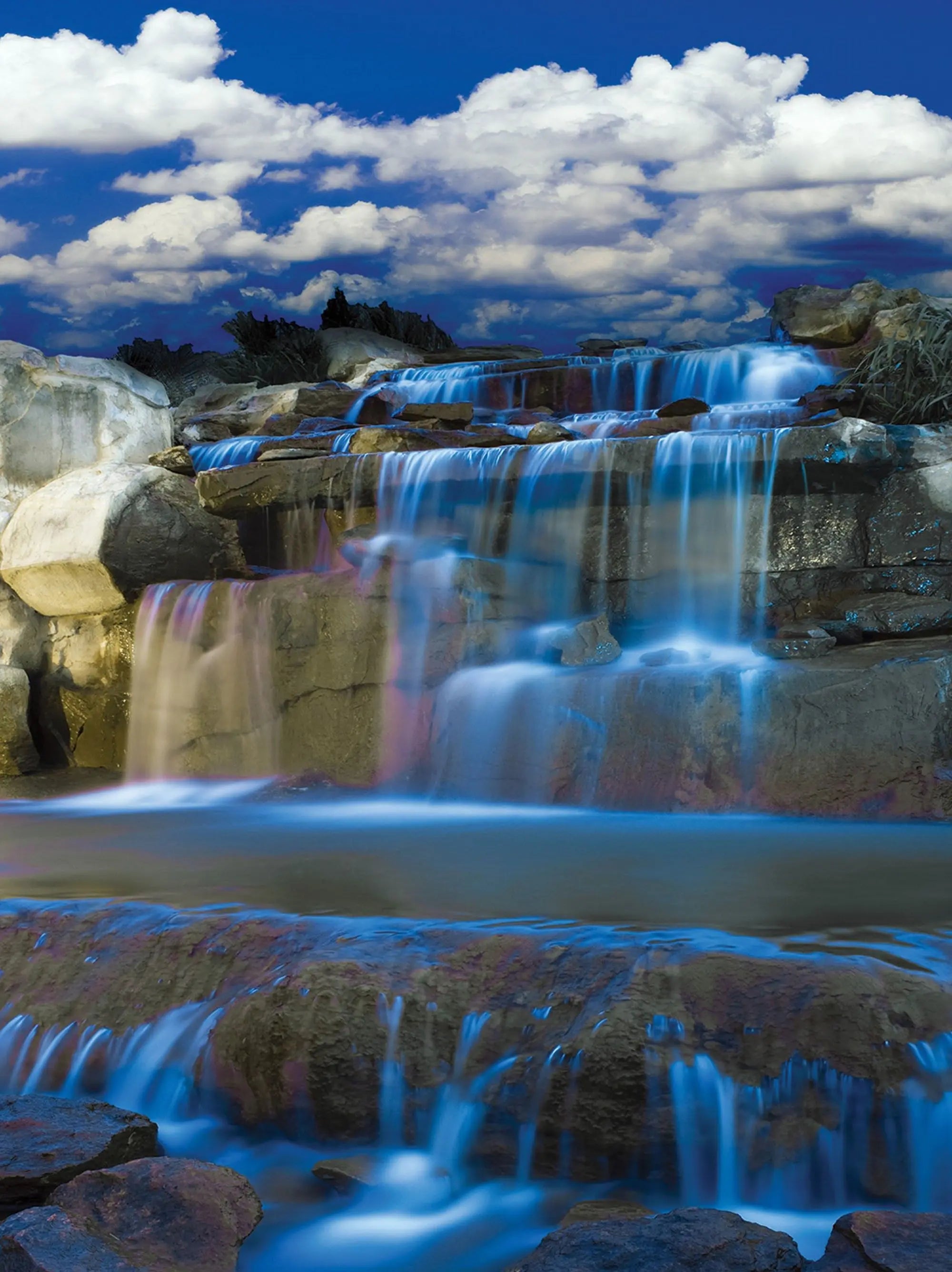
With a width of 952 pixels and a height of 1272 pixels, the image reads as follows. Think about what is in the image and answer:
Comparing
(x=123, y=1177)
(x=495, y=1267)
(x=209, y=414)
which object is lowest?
(x=495, y=1267)

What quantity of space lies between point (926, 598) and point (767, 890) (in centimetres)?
304

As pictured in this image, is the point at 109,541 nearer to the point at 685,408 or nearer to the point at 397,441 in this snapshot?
the point at 397,441

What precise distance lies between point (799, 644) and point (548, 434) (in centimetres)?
288

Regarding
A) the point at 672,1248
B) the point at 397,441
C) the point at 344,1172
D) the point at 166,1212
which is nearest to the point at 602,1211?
the point at 672,1248

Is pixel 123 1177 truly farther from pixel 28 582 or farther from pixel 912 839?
pixel 28 582

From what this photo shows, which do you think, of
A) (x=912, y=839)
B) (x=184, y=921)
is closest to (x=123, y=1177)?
(x=184, y=921)

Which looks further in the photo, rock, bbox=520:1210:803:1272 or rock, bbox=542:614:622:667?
rock, bbox=542:614:622:667

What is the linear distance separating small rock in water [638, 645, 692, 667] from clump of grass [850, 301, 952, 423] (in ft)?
9.60

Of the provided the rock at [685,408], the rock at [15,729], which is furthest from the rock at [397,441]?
the rock at [15,729]

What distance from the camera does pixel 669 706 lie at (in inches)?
235

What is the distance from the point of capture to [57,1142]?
2840mm

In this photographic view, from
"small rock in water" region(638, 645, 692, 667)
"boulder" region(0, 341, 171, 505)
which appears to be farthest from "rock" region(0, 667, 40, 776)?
"small rock in water" region(638, 645, 692, 667)

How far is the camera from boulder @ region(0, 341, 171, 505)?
944 cm

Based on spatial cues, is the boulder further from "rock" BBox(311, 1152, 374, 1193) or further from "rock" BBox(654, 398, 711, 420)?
"rock" BBox(311, 1152, 374, 1193)
